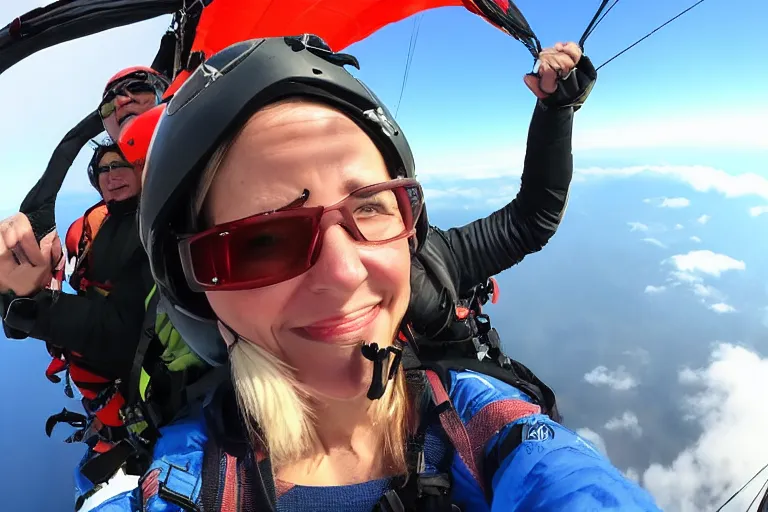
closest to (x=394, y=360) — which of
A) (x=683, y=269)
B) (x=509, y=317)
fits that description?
(x=509, y=317)

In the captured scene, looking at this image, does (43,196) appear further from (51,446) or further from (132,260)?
(51,446)

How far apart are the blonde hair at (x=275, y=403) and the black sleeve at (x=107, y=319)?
104 cm

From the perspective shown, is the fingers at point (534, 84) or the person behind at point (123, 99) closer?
the fingers at point (534, 84)

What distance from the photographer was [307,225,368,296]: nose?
26.0 inches

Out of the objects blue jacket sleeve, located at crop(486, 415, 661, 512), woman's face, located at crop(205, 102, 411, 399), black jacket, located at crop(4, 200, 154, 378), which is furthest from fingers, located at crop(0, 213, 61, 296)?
blue jacket sleeve, located at crop(486, 415, 661, 512)

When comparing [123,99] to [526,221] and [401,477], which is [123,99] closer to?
[526,221]

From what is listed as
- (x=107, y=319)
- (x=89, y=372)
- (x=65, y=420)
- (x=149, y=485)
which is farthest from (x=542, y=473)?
(x=65, y=420)

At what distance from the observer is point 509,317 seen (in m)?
43.8

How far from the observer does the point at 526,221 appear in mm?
1335

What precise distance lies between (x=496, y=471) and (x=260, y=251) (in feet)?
1.77

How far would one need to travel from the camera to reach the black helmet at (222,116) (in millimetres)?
735

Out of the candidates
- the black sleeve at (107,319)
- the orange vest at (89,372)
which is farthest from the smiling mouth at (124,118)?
the black sleeve at (107,319)

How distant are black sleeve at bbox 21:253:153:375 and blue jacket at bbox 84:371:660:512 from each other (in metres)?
0.93

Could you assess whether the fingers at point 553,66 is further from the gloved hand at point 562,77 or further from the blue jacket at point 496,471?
the blue jacket at point 496,471
